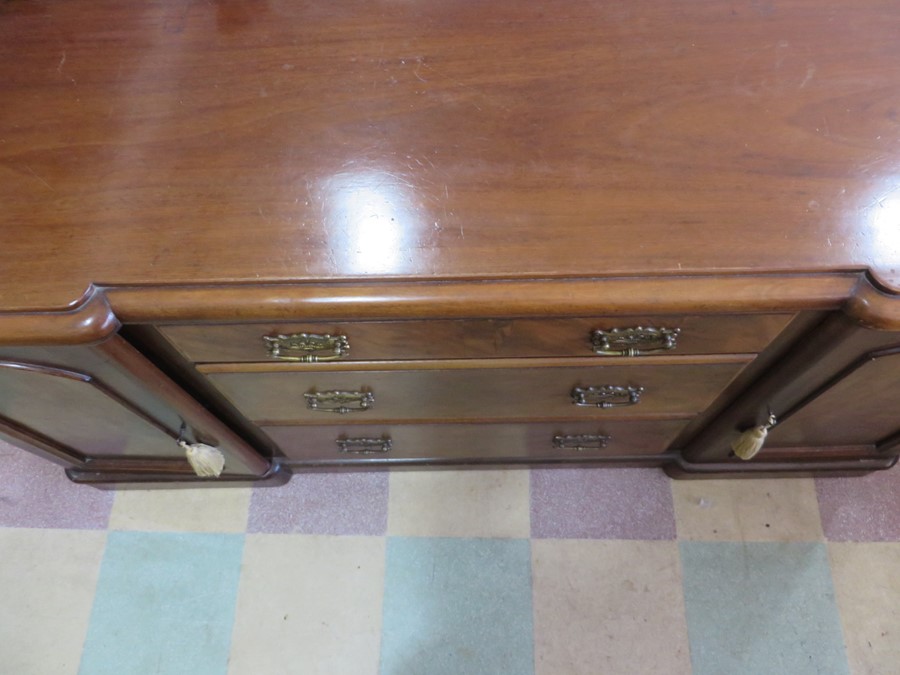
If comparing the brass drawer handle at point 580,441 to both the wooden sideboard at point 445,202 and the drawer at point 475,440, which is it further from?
the wooden sideboard at point 445,202

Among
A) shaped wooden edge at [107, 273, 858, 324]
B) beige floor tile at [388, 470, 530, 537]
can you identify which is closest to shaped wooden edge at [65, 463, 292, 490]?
beige floor tile at [388, 470, 530, 537]

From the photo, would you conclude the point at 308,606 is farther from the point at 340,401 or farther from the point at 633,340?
the point at 633,340

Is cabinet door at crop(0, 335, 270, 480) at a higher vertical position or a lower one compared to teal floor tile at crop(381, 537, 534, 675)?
higher

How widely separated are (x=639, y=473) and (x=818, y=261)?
719 millimetres

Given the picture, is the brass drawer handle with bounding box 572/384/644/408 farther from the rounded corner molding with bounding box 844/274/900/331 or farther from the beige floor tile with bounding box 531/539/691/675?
the beige floor tile with bounding box 531/539/691/675

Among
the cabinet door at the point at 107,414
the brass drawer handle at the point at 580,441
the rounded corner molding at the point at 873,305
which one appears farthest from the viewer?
the brass drawer handle at the point at 580,441

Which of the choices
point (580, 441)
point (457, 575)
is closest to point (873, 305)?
point (580, 441)

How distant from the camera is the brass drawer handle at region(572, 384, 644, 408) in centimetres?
77

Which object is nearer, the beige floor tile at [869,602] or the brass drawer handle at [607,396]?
the brass drawer handle at [607,396]

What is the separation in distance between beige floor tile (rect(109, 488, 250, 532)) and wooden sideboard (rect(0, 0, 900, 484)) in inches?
18.1

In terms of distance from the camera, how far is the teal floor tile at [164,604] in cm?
109

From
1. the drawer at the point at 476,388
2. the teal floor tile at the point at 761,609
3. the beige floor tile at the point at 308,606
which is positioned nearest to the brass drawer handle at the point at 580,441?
the drawer at the point at 476,388

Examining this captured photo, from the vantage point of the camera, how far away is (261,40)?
700mm

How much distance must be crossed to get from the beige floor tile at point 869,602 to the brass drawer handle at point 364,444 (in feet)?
2.78
